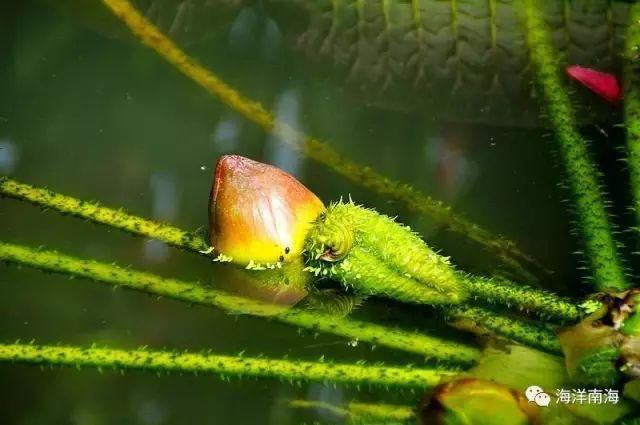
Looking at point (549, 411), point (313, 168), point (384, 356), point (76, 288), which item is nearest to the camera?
point (549, 411)

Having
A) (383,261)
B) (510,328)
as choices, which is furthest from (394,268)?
(510,328)

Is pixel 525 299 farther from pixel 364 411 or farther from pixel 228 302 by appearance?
pixel 228 302

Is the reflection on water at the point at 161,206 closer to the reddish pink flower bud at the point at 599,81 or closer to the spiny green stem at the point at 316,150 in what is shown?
the spiny green stem at the point at 316,150

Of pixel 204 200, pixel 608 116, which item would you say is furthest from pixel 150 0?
pixel 608 116

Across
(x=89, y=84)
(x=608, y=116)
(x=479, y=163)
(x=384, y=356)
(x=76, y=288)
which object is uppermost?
(x=608, y=116)

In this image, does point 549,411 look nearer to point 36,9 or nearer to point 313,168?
point 313,168

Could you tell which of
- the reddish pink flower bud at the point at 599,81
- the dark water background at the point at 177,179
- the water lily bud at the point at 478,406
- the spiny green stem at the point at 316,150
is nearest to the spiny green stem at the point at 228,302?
the dark water background at the point at 177,179
